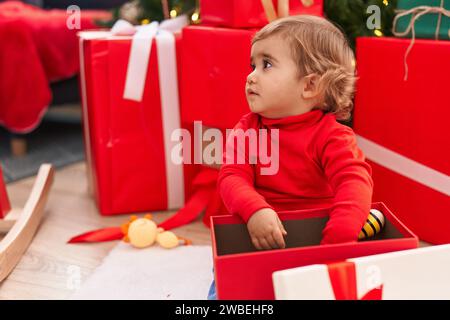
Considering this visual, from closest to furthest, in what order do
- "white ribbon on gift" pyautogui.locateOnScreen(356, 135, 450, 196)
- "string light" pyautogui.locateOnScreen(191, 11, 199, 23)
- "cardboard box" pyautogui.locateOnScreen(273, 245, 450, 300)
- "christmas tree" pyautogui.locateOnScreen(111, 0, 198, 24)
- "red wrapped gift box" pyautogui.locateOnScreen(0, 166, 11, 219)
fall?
"cardboard box" pyautogui.locateOnScreen(273, 245, 450, 300) < "white ribbon on gift" pyautogui.locateOnScreen(356, 135, 450, 196) < "red wrapped gift box" pyautogui.locateOnScreen(0, 166, 11, 219) < "string light" pyautogui.locateOnScreen(191, 11, 199, 23) < "christmas tree" pyautogui.locateOnScreen(111, 0, 198, 24)

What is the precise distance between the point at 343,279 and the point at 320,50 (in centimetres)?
37

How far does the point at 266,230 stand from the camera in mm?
759

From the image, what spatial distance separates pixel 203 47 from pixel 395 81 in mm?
431

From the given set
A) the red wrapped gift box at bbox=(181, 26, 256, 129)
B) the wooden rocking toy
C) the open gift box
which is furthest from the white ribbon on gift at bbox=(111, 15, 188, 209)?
the open gift box

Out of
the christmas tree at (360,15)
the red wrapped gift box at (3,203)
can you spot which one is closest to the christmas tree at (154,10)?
the christmas tree at (360,15)

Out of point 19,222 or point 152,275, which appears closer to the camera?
point 152,275

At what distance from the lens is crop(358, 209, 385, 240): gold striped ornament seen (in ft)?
2.64

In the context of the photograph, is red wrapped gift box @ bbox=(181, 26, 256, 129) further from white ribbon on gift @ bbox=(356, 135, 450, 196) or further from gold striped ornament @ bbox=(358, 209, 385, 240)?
gold striped ornament @ bbox=(358, 209, 385, 240)

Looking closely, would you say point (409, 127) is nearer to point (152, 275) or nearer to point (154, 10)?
point (152, 275)

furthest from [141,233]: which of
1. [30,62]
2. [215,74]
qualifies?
[30,62]

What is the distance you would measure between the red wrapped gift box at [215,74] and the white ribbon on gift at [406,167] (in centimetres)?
31

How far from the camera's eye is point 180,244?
126 cm

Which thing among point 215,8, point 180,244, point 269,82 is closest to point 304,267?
→ point 269,82

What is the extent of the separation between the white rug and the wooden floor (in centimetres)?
4
